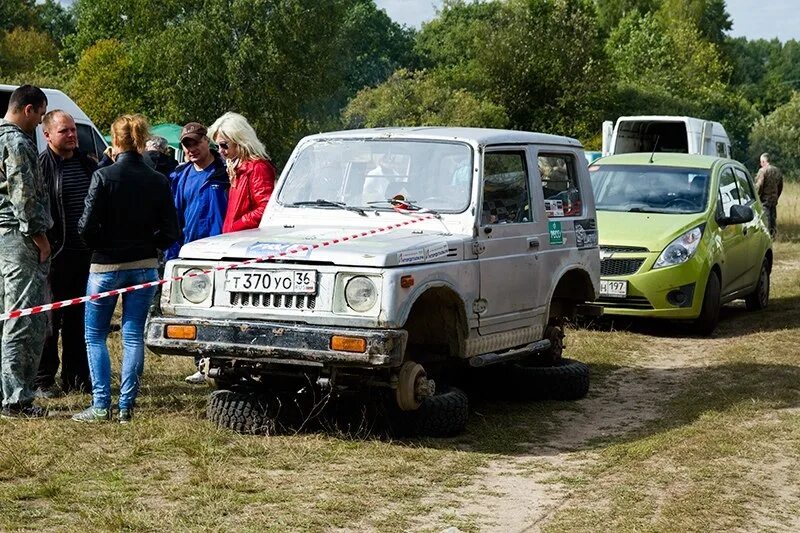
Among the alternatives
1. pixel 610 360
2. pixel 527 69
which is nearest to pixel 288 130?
pixel 527 69

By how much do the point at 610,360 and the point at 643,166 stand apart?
365cm

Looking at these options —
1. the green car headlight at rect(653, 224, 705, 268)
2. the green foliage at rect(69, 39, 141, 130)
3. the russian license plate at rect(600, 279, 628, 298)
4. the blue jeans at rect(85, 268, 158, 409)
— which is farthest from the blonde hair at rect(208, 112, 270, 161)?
the green foliage at rect(69, 39, 141, 130)

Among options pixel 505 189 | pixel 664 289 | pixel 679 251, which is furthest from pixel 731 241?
pixel 505 189

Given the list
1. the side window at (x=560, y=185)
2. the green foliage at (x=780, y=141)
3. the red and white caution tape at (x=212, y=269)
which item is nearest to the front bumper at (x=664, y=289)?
the side window at (x=560, y=185)

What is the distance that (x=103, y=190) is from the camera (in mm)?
7789

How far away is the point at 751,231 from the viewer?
14.7m

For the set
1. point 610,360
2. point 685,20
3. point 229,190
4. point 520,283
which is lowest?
point 610,360

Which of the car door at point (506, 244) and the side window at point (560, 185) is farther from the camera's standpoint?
the side window at point (560, 185)

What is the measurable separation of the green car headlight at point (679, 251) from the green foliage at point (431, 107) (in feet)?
107

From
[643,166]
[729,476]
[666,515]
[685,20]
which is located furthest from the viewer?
[685,20]

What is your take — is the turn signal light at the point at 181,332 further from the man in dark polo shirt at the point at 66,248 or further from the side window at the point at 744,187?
the side window at the point at 744,187

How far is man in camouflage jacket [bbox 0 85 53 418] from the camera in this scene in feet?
25.6

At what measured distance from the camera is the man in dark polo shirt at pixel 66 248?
8.48 meters

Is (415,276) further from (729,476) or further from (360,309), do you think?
(729,476)
